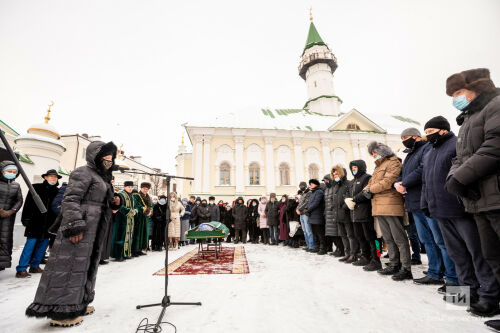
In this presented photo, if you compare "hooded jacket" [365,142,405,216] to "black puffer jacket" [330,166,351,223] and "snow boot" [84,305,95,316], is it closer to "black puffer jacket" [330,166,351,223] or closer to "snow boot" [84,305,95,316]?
"black puffer jacket" [330,166,351,223]

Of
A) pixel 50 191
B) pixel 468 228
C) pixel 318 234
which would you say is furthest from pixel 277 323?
pixel 50 191

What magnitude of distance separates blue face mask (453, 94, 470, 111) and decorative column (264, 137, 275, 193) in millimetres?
18499

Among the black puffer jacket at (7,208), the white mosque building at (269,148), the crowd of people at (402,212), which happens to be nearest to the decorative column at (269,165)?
the white mosque building at (269,148)

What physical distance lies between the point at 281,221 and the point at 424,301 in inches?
241

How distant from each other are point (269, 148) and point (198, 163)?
6.71 metres

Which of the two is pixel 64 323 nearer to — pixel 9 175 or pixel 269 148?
pixel 9 175

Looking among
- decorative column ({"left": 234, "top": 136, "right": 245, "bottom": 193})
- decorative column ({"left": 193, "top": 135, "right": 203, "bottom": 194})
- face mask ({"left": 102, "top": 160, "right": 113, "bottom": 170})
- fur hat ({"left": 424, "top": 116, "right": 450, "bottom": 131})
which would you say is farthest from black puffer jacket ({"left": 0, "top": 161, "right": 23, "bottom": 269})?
decorative column ({"left": 234, "top": 136, "right": 245, "bottom": 193})

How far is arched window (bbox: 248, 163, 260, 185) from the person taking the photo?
21188 millimetres

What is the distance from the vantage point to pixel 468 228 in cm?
243

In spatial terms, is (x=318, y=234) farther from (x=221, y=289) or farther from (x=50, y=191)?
(x=50, y=191)

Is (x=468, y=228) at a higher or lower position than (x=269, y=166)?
lower

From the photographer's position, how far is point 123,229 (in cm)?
605

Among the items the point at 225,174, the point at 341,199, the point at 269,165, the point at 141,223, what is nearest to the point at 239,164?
the point at 225,174

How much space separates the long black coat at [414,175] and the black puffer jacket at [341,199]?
5.41ft
